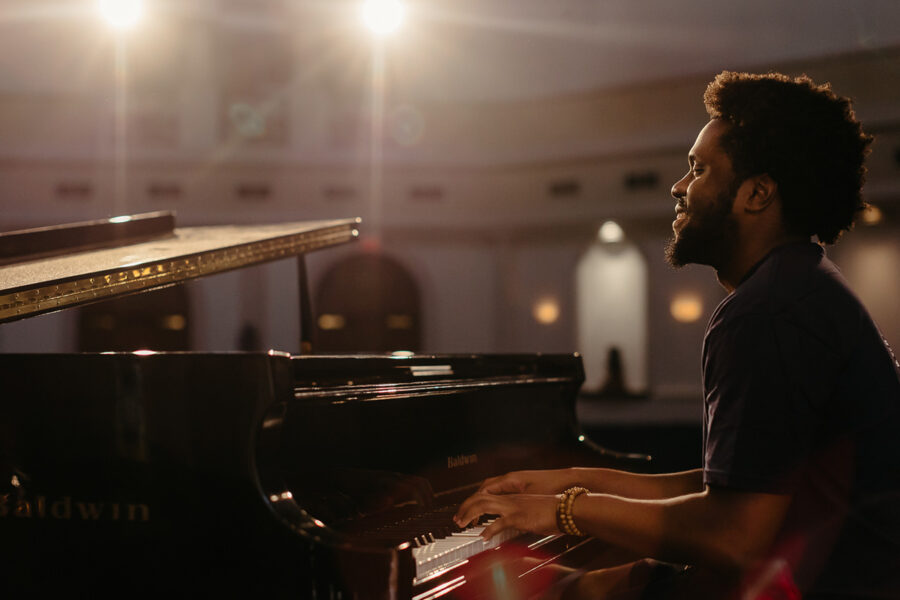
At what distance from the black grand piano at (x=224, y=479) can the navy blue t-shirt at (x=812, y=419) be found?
64 centimetres

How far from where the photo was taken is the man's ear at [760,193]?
164cm

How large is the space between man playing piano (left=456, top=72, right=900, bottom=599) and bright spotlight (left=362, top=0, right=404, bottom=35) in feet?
41.6

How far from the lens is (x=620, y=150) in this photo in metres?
14.2

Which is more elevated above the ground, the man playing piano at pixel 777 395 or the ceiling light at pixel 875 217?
the ceiling light at pixel 875 217

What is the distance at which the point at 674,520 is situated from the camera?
1.49 metres

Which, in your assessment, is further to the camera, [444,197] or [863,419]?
[444,197]

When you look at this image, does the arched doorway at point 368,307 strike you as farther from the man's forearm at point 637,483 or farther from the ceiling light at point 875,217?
the man's forearm at point 637,483

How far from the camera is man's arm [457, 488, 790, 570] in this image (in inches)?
55.3

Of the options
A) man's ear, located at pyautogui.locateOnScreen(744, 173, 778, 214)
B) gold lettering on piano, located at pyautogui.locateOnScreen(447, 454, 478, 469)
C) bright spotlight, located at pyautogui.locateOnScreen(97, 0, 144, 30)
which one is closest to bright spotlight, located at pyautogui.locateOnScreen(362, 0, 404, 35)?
bright spotlight, located at pyautogui.locateOnScreen(97, 0, 144, 30)

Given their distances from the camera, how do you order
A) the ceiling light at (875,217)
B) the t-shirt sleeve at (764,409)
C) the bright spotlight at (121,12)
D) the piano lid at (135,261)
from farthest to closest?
the bright spotlight at (121,12), the ceiling light at (875,217), the piano lid at (135,261), the t-shirt sleeve at (764,409)

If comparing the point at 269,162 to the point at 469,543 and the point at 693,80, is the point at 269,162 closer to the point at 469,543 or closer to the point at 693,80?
the point at 693,80

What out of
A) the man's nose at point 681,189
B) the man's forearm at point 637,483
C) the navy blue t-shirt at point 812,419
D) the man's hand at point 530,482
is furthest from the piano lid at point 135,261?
the navy blue t-shirt at point 812,419

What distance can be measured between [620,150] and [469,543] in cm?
1308

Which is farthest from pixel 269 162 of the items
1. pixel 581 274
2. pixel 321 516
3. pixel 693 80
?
pixel 321 516
